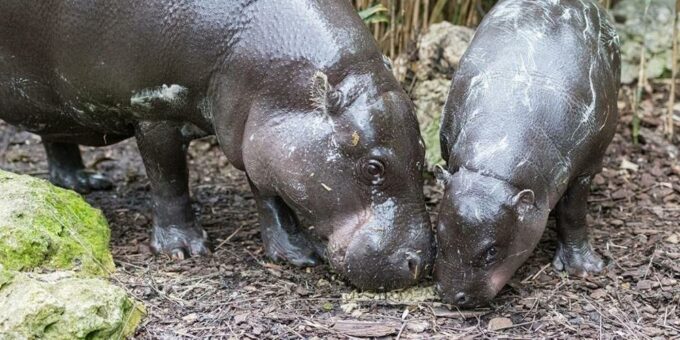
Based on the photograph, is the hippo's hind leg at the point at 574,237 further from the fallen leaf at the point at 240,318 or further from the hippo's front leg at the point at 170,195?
the hippo's front leg at the point at 170,195

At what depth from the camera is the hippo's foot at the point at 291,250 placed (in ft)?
17.6

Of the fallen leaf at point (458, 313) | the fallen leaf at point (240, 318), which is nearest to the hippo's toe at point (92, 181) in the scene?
the fallen leaf at point (240, 318)

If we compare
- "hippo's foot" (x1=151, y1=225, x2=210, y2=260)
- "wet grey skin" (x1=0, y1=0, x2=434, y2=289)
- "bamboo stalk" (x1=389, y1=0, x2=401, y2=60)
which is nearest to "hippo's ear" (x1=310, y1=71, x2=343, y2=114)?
"wet grey skin" (x1=0, y1=0, x2=434, y2=289)

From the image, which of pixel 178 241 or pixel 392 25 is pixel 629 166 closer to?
pixel 392 25

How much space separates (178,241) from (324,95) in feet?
4.94

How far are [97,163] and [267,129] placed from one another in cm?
316

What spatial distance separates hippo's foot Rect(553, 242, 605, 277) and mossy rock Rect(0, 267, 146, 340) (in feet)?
7.80

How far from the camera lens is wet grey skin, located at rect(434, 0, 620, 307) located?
446 centimetres

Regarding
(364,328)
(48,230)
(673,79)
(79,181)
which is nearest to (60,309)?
(48,230)

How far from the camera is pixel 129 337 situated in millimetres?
4363

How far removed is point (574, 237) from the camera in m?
5.20

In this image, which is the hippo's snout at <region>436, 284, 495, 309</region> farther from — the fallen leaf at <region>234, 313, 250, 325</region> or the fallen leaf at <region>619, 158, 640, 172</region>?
the fallen leaf at <region>619, 158, 640, 172</region>

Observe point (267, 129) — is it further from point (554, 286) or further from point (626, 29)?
point (626, 29)

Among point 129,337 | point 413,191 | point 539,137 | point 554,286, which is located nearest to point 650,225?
point 554,286
